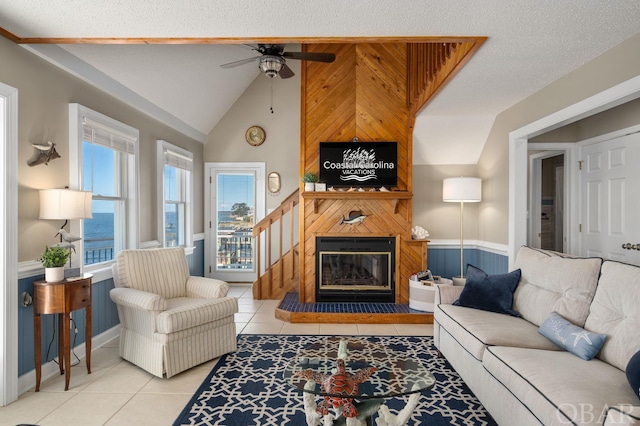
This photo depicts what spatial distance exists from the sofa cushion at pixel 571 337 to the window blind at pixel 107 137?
3.94 metres

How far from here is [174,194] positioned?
5.54m

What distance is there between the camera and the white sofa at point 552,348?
1.74 meters

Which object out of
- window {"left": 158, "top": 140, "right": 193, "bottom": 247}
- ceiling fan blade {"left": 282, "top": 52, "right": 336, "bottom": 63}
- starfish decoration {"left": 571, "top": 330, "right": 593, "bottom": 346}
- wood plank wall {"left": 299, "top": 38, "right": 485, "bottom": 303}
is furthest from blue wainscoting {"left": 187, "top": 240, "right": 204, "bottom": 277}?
starfish decoration {"left": 571, "top": 330, "right": 593, "bottom": 346}

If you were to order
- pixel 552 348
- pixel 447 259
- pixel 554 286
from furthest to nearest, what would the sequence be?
1. pixel 447 259
2. pixel 554 286
3. pixel 552 348

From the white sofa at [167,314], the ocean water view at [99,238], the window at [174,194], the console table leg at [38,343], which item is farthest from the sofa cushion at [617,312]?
the window at [174,194]

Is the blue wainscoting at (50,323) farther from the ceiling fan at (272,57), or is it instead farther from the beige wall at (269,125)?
the beige wall at (269,125)

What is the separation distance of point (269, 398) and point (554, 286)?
2.19 metres

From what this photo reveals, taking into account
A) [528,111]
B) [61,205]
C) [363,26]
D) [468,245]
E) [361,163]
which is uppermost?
Result: [363,26]

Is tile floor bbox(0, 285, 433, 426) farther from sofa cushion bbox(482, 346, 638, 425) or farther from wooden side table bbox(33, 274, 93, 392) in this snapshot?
sofa cushion bbox(482, 346, 638, 425)

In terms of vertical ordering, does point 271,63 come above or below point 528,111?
above

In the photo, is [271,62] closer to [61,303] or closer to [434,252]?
[61,303]

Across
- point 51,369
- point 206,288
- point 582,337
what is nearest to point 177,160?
point 206,288

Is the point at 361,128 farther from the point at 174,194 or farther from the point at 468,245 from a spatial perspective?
the point at 174,194

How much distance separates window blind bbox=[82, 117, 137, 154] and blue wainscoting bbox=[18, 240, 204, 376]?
131 centimetres
